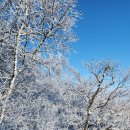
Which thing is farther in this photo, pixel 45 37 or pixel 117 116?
pixel 117 116

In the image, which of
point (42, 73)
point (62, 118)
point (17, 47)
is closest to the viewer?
point (17, 47)

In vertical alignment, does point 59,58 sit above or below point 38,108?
below

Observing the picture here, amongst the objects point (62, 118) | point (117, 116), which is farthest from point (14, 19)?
point (62, 118)

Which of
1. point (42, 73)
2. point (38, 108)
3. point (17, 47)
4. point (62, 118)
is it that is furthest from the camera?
point (62, 118)

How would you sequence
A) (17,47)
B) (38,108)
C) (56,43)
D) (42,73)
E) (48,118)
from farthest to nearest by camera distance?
(48,118), (38,108), (42,73), (56,43), (17,47)

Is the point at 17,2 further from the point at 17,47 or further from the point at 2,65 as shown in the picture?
the point at 2,65

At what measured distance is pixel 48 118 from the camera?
96.6 feet

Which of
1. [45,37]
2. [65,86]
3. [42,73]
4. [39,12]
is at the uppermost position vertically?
[65,86]

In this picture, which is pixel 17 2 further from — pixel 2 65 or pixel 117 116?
pixel 117 116

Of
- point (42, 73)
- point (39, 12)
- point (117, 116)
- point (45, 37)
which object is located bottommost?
point (42, 73)

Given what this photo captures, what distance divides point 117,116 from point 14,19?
67.0 feet

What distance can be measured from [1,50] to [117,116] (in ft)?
64.6

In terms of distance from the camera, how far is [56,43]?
523 inches

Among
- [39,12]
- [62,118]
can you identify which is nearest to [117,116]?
[62,118]
